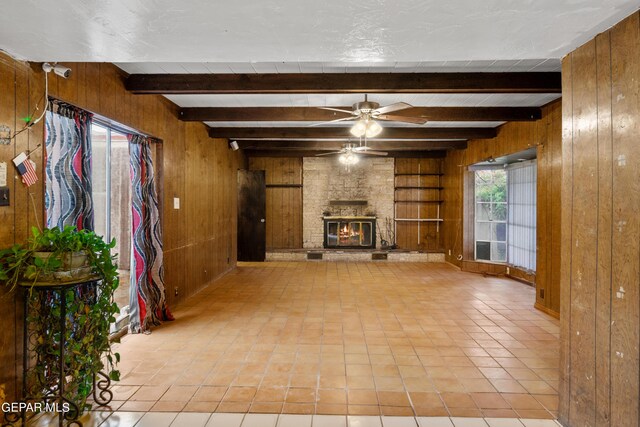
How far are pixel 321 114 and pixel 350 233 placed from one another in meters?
4.82

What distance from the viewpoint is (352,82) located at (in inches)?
146

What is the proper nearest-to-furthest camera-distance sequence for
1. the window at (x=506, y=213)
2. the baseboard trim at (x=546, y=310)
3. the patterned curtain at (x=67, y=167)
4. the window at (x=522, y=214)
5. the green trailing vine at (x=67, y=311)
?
the green trailing vine at (x=67, y=311)
the patterned curtain at (x=67, y=167)
the baseboard trim at (x=546, y=310)
the window at (x=522, y=214)
the window at (x=506, y=213)

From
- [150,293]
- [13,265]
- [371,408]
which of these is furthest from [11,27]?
[371,408]

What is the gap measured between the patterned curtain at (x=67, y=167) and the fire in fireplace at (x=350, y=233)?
6.70 meters

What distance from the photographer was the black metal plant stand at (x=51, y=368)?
2172 millimetres

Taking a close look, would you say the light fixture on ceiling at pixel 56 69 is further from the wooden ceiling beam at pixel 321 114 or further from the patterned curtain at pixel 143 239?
the wooden ceiling beam at pixel 321 114

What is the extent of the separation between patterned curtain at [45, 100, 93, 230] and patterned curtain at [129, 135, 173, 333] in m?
A: 0.92

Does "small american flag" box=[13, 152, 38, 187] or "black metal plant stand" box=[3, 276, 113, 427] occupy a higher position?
"small american flag" box=[13, 152, 38, 187]

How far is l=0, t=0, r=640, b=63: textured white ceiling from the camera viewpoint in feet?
A: 5.67

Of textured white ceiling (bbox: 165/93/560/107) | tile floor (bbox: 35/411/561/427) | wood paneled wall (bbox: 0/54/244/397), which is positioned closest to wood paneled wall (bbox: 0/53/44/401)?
wood paneled wall (bbox: 0/54/244/397)

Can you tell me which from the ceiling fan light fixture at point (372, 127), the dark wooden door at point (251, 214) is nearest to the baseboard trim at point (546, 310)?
the ceiling fan light fixture at point (372, 127)

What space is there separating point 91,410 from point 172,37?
252 centimetres

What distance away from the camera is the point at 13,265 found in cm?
209

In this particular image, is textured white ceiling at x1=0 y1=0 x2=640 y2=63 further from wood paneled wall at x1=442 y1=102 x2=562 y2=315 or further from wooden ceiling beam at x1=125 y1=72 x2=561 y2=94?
wood paneled wall at x1=442 y1=102 x2=562 y2=315
